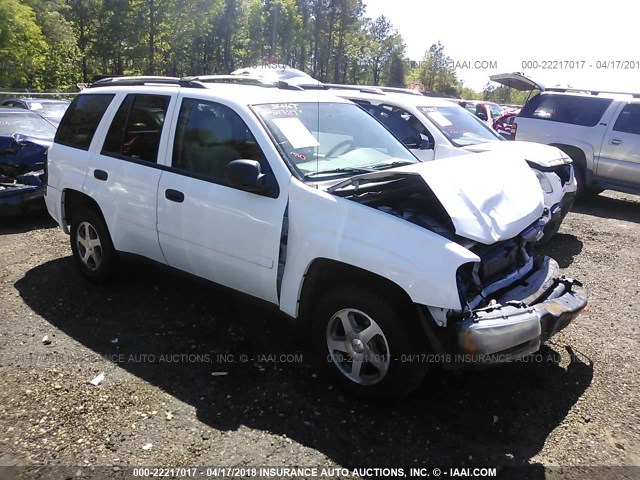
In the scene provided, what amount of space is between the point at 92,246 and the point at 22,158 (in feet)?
13.0

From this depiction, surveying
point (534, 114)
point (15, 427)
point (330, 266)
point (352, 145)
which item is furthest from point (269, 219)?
point (534, 114)

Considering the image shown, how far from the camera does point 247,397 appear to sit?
323 centimetres

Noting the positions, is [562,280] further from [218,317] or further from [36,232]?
[36,232]

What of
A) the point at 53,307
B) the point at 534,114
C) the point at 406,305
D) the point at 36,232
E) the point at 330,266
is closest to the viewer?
the point at 406,305

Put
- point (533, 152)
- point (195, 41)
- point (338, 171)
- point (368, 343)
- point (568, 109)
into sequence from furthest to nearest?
point (195, 41) < point (568, 109) < point (533, 152) < point (338, 171) < point (368, 343)

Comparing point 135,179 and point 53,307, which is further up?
point 135,179

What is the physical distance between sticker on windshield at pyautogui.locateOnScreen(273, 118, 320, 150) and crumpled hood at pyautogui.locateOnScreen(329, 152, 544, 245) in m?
0.49

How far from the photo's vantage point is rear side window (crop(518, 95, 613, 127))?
30.2 ft

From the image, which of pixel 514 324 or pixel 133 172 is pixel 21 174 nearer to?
pixel 133 172

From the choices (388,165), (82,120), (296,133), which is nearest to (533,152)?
(388,165)

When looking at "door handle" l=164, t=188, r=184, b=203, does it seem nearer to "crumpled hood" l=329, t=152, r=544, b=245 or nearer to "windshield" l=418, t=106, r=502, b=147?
"crumpled hood" l=329, t=152, r=544, b=245

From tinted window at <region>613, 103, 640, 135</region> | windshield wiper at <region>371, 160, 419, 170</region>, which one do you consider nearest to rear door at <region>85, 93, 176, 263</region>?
windshield wiper at <region>371, 160, 419, 170</region>

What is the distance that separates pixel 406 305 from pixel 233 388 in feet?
4.29

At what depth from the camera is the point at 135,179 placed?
4.20m
